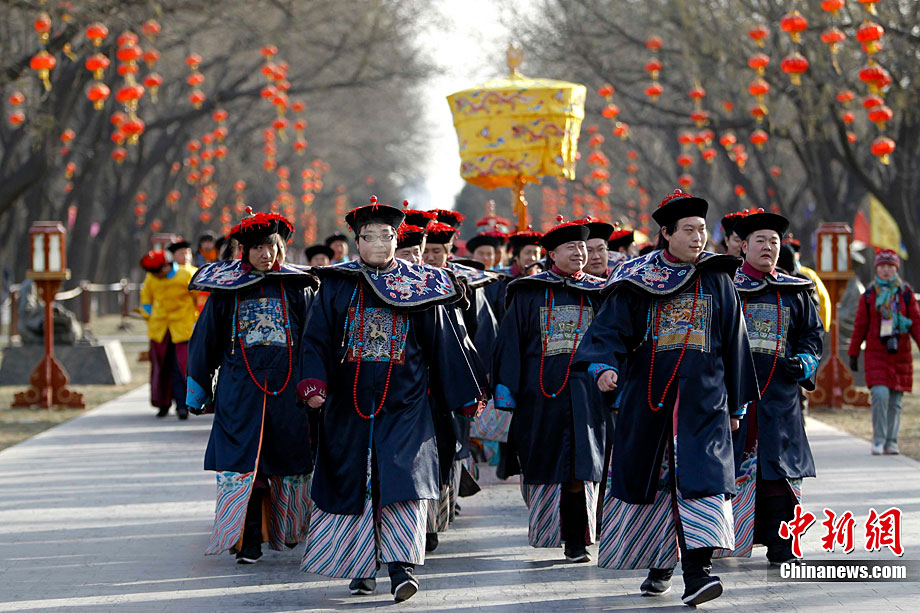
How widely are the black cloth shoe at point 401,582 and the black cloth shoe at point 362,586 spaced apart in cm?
15

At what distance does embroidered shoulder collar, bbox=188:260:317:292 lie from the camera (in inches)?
317

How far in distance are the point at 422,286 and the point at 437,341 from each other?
0.29m

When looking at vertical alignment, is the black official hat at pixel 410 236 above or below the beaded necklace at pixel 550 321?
above

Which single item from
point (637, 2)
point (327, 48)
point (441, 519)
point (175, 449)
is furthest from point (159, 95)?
point (441, 519)

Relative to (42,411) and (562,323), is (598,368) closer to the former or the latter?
(562,323)

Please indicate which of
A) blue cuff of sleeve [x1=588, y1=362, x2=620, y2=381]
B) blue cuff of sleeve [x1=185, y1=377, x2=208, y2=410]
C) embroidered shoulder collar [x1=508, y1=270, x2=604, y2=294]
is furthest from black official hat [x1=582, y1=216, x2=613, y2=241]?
blue cuff of sleeve [x1=185, y1=377, x2=208, y2=410]

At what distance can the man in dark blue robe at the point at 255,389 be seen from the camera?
26.0 ft

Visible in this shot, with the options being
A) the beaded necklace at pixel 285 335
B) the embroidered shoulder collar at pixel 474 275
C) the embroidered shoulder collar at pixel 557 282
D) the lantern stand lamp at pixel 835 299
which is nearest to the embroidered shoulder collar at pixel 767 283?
the embroidered shoulder collar at pixel 557 282

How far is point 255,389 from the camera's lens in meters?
8.04

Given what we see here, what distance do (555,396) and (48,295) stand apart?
361 inches

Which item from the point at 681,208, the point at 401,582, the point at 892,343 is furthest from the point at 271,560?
the point at 892,343

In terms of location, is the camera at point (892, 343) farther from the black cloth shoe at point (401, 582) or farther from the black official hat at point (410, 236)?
the black cloth shoe at point (401, 582)

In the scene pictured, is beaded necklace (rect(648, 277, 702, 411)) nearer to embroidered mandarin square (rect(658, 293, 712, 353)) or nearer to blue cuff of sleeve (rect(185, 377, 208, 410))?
embroidered mandarin square (rect(658, 293, 712, 353))

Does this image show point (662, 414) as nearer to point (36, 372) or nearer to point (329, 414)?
point (329, 414)
